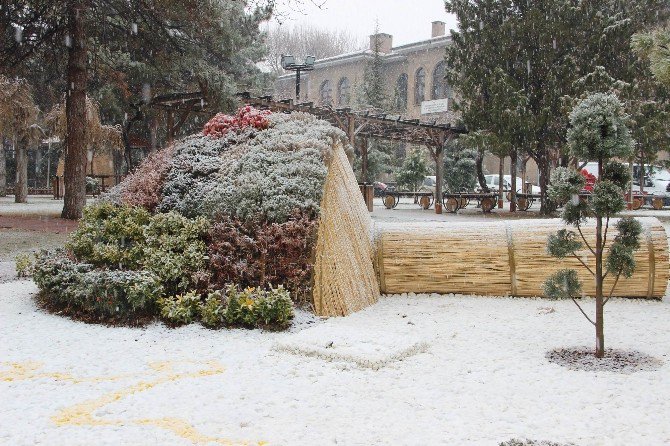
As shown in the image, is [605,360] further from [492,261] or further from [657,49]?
[657,49]

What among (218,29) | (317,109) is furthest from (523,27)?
(218,29)

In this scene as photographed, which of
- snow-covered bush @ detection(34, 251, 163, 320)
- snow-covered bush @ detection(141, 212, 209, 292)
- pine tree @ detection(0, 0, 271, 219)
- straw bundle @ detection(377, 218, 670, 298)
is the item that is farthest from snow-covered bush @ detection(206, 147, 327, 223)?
pine tree @ detection(0, 0, 271, 219)

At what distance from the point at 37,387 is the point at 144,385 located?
0.62 m

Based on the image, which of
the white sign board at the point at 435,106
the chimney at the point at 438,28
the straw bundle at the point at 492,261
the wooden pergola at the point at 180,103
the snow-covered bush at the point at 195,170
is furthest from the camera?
the chimney at the point at 438,28

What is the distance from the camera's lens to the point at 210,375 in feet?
13.6

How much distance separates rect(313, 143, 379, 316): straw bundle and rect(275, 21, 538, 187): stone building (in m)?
36.0

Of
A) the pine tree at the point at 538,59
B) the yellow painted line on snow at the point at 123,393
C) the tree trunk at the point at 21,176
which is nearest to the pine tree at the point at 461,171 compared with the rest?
the pine tree at the point at 538,59

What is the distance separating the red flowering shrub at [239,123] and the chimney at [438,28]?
141 feet

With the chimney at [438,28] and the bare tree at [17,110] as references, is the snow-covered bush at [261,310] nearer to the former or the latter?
the bare tree at [17,110]

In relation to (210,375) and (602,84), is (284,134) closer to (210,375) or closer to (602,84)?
(210,375)

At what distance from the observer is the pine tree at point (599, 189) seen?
14.9 feet

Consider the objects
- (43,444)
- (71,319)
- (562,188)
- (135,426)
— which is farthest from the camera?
(71,319)

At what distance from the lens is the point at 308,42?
5959cm

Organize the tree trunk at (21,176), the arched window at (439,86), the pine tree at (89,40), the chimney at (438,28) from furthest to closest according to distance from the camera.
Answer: the chimney at (438,28), the arched window at (439,86), the tree trunk at (21,176), the pine tree at (89,40)
